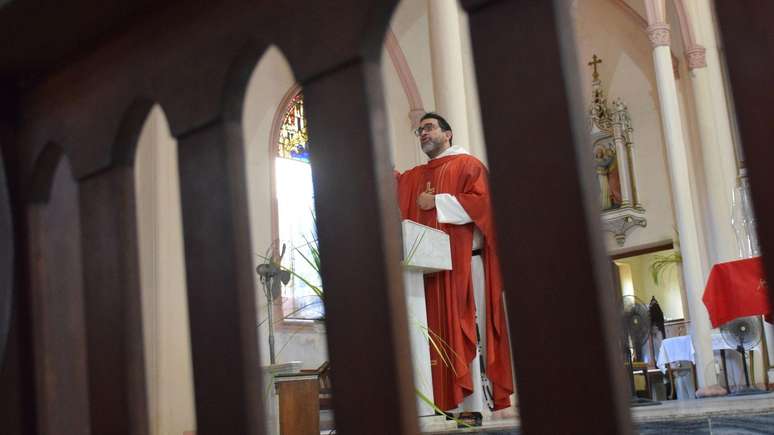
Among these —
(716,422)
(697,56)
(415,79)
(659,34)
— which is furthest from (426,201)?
(415,79)

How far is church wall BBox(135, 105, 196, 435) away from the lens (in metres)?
9.21

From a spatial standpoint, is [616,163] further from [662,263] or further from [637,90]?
[662,263]

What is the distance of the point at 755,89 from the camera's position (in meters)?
0.50

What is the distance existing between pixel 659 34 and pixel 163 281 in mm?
6999

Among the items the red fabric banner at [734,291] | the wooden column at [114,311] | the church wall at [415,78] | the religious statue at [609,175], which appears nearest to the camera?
the wooden column at [114,311]

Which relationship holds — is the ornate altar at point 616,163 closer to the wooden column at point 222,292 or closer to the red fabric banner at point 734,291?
the red fabric banner at point 734,291

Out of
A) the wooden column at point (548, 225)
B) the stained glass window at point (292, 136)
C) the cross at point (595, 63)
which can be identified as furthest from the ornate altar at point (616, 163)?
the wooden column at point (548, 225)

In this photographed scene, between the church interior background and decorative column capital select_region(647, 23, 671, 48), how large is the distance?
0.22ft

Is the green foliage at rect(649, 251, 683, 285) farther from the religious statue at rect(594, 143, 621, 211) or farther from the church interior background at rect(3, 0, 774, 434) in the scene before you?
the religious statue at rect(594, 143, 621, 211)

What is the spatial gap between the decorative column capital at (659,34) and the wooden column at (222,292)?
1139 centimetres

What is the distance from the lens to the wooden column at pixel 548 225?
533 millimetres

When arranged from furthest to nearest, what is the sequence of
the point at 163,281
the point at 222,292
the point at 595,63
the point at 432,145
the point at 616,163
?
the point at 595,63
the point at 616,163
the point at 163,281
the point at 432,145
the point at 222,292

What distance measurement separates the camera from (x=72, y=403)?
3.70ft

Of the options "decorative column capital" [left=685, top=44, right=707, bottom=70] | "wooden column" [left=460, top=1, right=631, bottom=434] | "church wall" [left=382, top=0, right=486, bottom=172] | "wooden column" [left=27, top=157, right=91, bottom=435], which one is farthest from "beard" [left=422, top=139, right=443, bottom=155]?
"church wall" [left=382, top=0, right=486, bottom=172]
